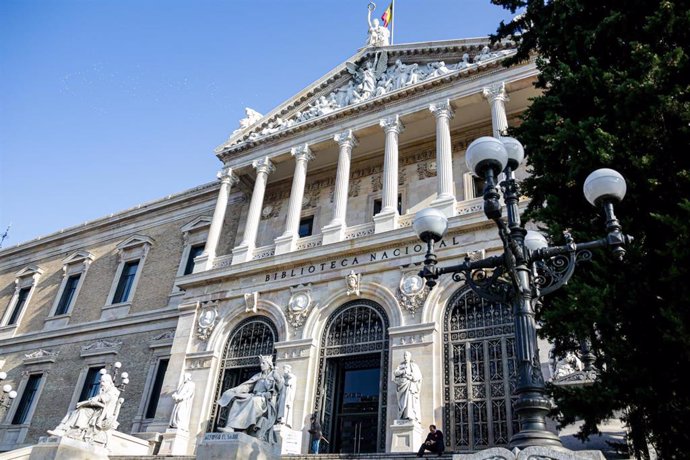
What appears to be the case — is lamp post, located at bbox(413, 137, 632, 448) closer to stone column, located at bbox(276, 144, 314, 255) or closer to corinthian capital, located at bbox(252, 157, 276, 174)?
stone column, located at bbox(276, 144, 314, 255)

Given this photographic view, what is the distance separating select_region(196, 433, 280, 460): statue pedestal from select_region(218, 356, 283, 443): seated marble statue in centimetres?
36

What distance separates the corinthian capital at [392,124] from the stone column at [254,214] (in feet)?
16.0

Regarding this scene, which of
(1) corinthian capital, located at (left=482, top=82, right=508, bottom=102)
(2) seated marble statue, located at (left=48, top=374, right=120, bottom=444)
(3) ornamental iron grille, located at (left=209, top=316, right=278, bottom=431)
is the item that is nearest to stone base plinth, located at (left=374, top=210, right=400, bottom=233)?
(3) ornamental iron grille, located at (left=209, top=316, right=278, bottom=431)

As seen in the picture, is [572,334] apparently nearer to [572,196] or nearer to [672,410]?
[672,410]

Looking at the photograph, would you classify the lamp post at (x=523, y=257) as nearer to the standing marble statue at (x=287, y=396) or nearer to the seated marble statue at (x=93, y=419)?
the standing marble statue at (x=287, y=396)

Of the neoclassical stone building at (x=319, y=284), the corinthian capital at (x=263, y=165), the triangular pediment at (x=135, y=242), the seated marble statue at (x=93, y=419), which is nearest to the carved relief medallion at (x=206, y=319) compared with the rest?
the neoclassical stone building at (x=319, y=284)

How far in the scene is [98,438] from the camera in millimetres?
13141

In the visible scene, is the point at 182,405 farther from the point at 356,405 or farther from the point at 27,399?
the point at 27,399

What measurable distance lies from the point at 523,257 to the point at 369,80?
1554cm

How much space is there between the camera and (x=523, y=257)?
582cm

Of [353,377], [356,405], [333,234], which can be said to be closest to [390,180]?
[333,234]

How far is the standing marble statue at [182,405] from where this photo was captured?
51.0 feet

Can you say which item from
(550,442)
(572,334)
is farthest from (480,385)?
(550,442)

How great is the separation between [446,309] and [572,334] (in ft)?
23.1
